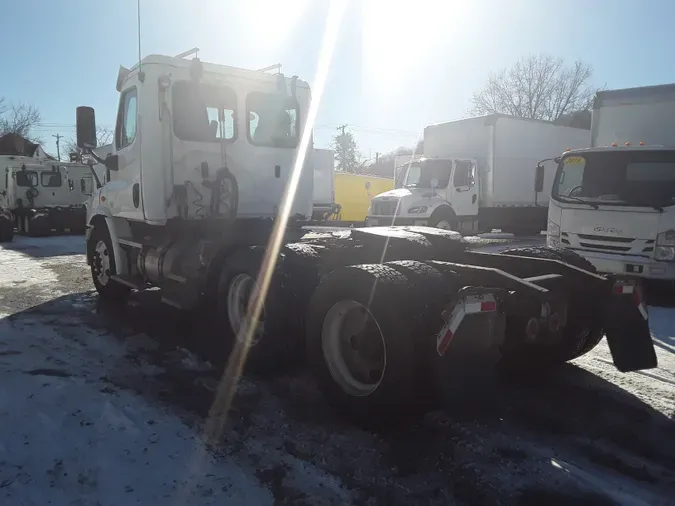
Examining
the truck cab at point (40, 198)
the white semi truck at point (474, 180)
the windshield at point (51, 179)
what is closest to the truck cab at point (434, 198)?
the white semi truck at point (474, 180)

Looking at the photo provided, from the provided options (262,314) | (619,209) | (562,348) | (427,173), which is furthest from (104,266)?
(427,173)

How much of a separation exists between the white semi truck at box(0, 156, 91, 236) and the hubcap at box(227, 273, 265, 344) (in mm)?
17772

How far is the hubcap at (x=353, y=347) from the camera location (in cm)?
382

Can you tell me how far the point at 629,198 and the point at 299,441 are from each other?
24.0 feet

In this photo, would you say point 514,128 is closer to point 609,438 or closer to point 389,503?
point 609,438

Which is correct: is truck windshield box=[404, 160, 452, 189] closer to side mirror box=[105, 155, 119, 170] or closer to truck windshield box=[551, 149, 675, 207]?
truck windshield box=[551, 149, 675, 207]

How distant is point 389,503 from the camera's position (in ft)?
9.07

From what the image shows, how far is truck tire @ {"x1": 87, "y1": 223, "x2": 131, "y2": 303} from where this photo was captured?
301 inches

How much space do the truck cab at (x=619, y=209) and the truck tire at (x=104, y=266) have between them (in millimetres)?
7303

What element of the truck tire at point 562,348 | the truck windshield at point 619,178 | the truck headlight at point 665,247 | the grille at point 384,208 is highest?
the truck windshield at point 619,178

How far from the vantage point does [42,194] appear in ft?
70.3

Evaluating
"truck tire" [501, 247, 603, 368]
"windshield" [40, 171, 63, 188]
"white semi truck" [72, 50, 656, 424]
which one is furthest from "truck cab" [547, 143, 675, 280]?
"windshield" [40, 171, 63, 188]

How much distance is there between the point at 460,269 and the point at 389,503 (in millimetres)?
1750

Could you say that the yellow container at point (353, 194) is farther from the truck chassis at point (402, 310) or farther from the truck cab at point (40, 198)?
the truck chassis at point (402, 310)
